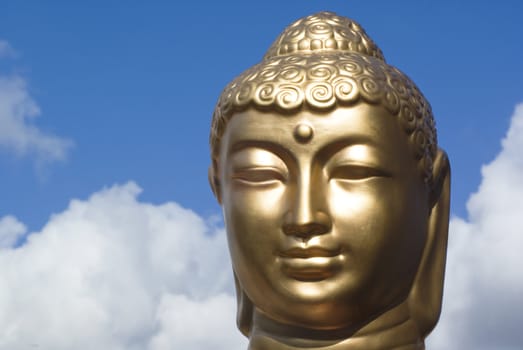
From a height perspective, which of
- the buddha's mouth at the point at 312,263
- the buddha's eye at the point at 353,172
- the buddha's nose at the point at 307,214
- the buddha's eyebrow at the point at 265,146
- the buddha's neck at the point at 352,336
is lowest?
the buddha's neck at the point at 352,336

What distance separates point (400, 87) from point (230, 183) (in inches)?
47.9

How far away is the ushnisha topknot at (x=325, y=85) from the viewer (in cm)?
465

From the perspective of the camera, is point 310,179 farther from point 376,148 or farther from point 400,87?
point 400,87

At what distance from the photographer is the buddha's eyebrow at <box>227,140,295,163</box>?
181 inches

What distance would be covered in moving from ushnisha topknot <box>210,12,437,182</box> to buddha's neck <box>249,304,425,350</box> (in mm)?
923

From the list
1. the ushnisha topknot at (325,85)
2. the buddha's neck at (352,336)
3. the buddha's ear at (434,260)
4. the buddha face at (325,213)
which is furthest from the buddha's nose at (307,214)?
the buddha's ear at (434,260)

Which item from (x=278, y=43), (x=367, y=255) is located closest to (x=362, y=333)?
(x=367, y=255)

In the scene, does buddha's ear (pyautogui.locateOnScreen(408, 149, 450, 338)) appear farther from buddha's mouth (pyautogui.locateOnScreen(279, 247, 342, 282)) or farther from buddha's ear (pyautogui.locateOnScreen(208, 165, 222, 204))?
buddha's ear (pyautogui.locateOnScreen(208, 165, 222, 204))

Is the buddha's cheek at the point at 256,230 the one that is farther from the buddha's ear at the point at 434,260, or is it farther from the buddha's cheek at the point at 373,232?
the buddha's ear at the point at 434,260

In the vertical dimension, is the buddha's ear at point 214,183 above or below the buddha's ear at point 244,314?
above

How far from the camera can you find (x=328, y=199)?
14.8 ft

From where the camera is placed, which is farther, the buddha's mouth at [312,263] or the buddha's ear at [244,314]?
the buddha's ear at [244,314]

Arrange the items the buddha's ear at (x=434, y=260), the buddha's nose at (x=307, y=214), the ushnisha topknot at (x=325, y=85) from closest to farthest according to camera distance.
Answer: the buddha's nose at (x=307, y=214) → the ushnisha topknot at (x=325, y=85) → the buddha's ear at (x=434, y=260)

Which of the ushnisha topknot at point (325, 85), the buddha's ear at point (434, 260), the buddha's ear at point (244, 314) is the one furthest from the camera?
the buddha's ear at point (244, 314)
